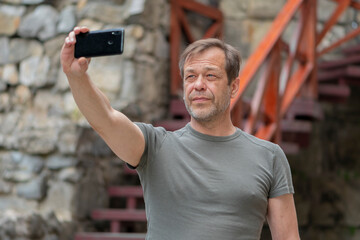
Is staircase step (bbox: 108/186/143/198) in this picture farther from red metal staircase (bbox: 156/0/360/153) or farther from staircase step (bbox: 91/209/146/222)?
red metal staircase (bbox: 156/0/360/153)

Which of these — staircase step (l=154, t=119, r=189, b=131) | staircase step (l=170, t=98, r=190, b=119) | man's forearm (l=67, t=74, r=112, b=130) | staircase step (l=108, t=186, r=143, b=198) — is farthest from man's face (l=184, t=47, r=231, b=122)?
staircase step (l=170, t=98, r=190, b=119)

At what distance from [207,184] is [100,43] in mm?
416

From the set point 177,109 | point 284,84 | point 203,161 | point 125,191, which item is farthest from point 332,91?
point 203,161

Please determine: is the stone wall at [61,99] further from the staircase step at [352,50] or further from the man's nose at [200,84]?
the man's nose at [200,84]

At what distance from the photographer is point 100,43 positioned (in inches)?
56.3

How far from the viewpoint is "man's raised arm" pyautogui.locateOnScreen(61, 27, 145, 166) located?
1.43 m

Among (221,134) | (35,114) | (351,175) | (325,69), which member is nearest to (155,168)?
(221,134)

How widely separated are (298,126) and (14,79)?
223 centimetres

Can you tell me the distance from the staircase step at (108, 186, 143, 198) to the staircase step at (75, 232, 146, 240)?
0.39m

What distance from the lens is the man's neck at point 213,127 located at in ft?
5.38

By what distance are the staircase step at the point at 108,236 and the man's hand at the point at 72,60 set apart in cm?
275

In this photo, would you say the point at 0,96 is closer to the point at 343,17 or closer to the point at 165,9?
the point at 165,9

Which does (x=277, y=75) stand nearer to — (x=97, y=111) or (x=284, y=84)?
(x=284, y=84)

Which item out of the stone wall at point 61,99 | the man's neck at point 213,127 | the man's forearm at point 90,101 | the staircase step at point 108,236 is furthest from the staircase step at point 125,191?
the man's forearm at point 90,101
